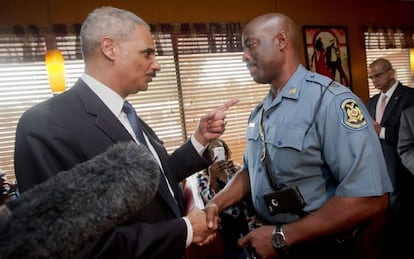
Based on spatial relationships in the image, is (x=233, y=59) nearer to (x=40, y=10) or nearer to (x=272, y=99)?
(x=40, y=10)

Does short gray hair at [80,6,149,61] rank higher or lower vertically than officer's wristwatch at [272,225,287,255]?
higher

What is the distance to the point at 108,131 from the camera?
3.61 ft

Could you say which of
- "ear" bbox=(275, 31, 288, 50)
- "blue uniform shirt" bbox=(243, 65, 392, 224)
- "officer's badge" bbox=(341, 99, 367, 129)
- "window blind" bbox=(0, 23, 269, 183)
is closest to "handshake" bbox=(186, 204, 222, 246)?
"blue uniform shirt" bbox=(243, 65, 392, 224)

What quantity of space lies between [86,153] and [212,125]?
26.2 inches

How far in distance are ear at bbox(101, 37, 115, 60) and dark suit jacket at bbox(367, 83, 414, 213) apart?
2.82 metres

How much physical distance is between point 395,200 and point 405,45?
10.4 ft

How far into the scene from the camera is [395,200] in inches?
124

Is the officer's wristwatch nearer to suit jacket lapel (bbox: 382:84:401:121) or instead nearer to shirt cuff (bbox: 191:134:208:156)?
shirt cuff (bbox: 191:134:208:156)

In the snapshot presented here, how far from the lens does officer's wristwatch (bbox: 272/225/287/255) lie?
1.27m

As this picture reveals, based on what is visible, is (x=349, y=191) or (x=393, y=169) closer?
(x=349, y=191)

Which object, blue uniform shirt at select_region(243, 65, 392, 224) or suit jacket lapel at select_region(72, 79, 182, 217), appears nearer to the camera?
suit jacket lapel at select_region(72, 79, 182, 217)

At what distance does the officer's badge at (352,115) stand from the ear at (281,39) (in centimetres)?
37

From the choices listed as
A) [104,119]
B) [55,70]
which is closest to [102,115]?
[104,119]

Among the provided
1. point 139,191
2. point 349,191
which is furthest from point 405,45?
point 139,191
